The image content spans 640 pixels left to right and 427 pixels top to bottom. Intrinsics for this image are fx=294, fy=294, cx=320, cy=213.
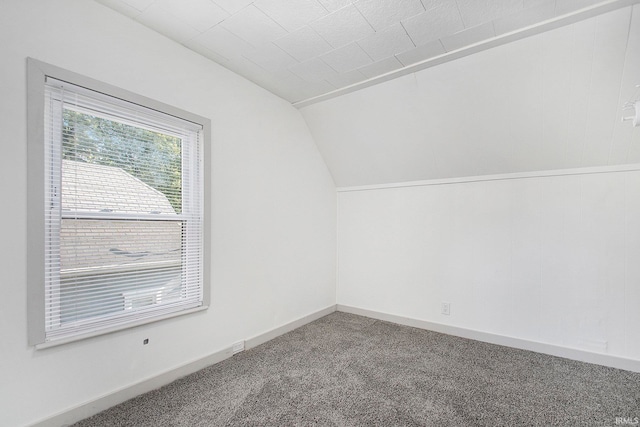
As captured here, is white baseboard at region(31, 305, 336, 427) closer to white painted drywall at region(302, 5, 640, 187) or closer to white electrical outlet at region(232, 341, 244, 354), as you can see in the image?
white electrical outlet at region(232, 341, 244, 354)

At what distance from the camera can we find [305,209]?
3422 mm

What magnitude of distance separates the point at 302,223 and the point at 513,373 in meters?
2.31

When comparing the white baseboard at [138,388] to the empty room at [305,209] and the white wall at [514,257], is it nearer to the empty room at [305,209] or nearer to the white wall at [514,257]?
the empty room at [305,209]

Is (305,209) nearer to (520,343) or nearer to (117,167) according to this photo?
(117,167)

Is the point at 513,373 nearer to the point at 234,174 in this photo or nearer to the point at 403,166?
the point at 403,166

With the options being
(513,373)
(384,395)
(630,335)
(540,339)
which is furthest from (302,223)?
(630,335)

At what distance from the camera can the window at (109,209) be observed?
1.59 meters

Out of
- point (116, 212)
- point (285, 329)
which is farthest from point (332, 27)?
point (285, 329)

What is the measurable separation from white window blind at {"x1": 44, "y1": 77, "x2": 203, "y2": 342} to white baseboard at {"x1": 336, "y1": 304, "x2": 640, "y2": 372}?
223 centimetres

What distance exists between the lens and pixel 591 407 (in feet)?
6.07

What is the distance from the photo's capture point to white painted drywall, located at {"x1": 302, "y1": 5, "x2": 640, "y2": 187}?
1.97 meters

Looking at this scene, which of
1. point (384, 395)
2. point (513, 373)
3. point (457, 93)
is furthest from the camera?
point (457, 93)

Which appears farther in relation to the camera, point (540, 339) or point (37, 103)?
point (540, 339)

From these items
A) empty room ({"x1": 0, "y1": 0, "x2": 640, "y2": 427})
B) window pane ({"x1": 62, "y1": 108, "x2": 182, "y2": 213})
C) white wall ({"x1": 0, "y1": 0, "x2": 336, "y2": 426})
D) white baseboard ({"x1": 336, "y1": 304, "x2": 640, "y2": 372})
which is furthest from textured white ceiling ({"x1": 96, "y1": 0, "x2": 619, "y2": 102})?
white baseboard ({"x1": 336, "y1": 304, "x2": 640, "y2": 372})
